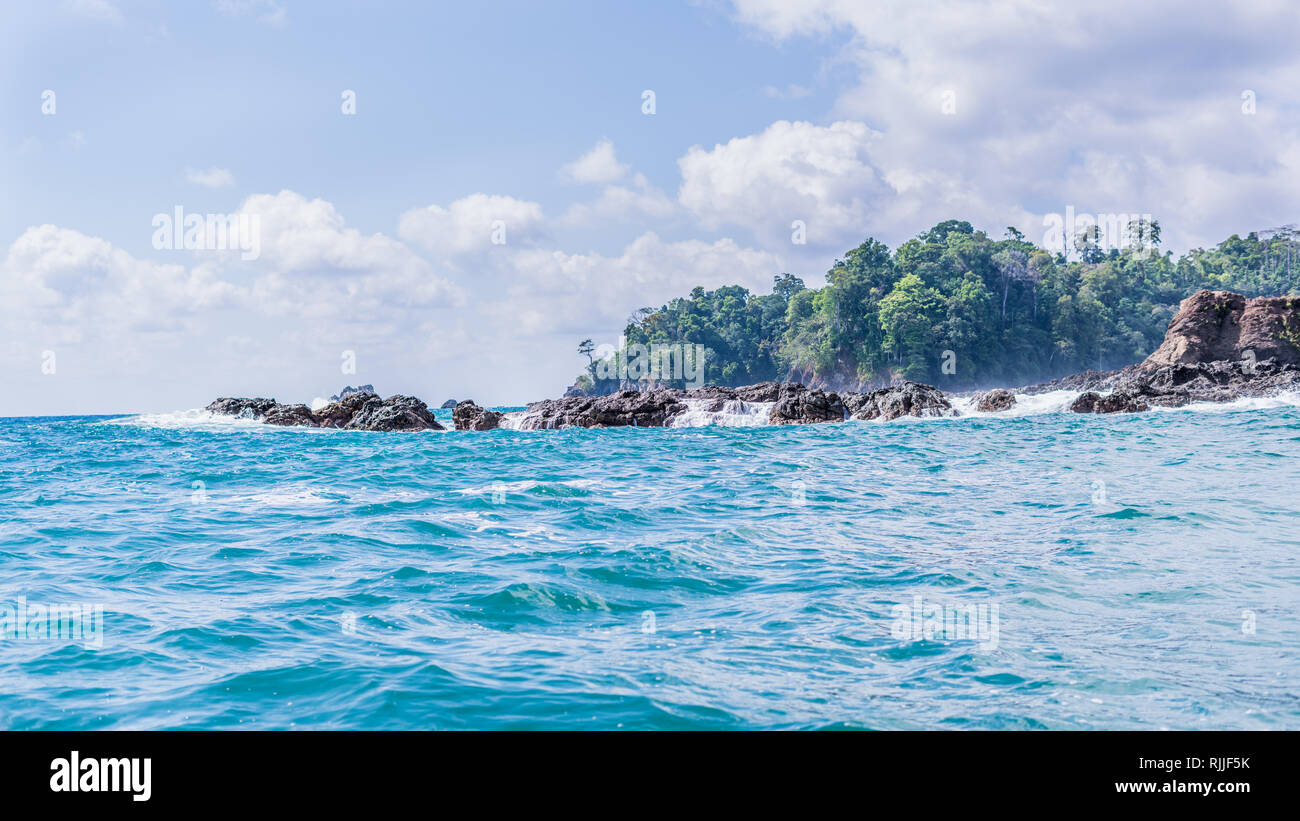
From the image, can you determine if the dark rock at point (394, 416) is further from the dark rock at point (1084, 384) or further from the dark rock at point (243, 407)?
the dark rock at point (1084, 384)

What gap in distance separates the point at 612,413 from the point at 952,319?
181 ft

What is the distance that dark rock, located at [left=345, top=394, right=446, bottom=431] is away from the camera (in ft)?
134

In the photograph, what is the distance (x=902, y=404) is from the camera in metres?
42.2

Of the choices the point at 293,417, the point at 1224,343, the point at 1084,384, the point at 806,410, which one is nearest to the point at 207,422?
the point at 293,417

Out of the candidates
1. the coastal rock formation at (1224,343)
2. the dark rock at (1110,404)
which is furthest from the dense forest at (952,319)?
the dark rock at (1110,404)

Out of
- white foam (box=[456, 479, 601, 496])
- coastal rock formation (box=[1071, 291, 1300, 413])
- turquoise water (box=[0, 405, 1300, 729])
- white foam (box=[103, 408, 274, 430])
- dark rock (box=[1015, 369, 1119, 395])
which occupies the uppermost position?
coastal rock formation (box=[1071, 291, 1300, 413])

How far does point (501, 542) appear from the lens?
1084 cm

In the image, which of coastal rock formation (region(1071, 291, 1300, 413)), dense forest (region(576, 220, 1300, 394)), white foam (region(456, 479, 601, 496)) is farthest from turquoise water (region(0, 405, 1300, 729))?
dense forest (region(576, 220, 1300, 394))

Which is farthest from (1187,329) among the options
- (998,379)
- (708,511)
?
(708,511)

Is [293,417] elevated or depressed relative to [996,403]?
depressed

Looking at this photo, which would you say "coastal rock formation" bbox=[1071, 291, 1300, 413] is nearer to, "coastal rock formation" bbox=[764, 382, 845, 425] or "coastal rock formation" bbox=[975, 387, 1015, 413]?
"coastal rock formation" bbox=[975, 387, 1015, 413]

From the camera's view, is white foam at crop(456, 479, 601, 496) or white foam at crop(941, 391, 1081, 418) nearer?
white foam at crop(456, 479, 601, 496)

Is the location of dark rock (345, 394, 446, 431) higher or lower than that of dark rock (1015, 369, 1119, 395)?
lower

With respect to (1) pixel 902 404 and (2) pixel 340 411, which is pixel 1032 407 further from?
(2) pixel 340 411
